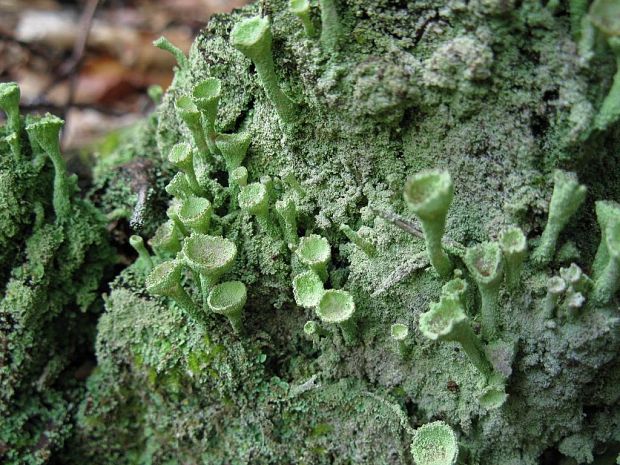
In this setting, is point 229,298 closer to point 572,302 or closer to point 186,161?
point 186,161

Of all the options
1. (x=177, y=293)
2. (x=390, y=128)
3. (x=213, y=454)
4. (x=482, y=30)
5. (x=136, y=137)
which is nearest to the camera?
(x=482, y=30)

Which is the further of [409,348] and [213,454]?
[213,454]

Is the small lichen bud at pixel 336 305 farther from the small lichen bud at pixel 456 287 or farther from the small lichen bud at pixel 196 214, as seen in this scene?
the small lichen bud at pixel 196 214

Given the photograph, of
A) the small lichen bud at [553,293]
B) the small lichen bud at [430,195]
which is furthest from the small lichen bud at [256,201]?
the small lichen bud at [553,293]

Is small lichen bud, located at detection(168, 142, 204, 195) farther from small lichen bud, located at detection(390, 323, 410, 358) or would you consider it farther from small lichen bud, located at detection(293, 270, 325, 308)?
small lichen bud, located at detection(390, 323, 410, 358)

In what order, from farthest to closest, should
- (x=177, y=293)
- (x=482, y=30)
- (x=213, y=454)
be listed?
(x=213, y=454)
(x=177, y=293)
(x=482, y=30)

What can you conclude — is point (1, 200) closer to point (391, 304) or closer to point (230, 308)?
point (230, 308)

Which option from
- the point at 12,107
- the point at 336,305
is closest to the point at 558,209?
the point at 336,305

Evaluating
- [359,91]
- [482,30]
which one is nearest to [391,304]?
[359,91]
